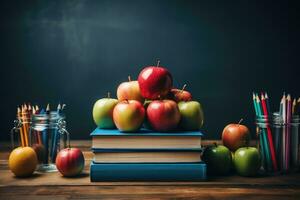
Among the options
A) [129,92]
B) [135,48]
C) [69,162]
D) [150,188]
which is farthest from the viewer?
[135,48]

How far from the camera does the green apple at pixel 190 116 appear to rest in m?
1.36

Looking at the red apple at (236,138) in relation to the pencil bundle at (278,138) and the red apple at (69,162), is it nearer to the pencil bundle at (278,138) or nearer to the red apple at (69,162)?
the pencil bundle at (278,138)

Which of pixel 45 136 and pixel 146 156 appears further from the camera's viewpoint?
pixel 45 136

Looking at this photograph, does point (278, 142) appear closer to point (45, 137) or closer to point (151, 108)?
point (151, 108)

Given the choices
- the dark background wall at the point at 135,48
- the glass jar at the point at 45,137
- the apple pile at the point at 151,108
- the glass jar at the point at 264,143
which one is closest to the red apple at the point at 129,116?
the apple pile at the point at 151,108

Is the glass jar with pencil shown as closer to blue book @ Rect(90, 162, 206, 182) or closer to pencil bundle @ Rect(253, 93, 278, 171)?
blue book @ Rect(90, 162, 206, 182)

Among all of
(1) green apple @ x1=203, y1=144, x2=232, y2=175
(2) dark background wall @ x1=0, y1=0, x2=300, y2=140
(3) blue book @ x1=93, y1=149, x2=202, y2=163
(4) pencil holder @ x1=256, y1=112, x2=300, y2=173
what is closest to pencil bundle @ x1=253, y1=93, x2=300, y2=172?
(4) pencil holder @ x1=256, y1=112, x2=300, y2=173

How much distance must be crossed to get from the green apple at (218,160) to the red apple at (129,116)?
0.21 m

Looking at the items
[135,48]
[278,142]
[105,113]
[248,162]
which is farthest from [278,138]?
[135,48]

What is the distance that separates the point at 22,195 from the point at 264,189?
0.59 m

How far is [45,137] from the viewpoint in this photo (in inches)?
56.7

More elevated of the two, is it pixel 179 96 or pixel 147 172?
pixel 179 96

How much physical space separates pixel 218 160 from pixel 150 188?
24cm

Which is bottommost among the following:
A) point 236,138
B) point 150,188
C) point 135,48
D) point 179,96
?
point 150,188
